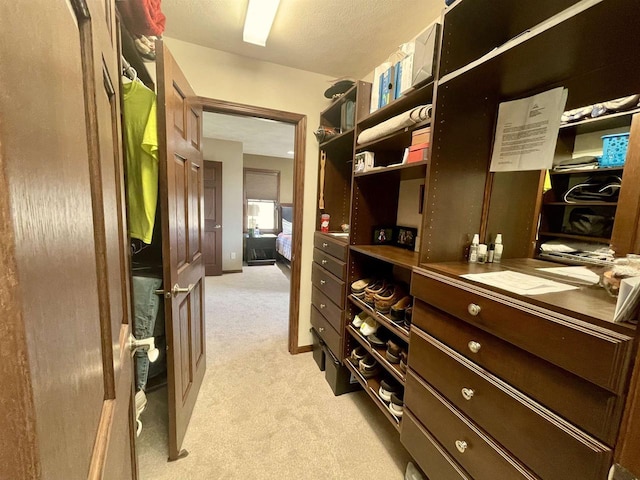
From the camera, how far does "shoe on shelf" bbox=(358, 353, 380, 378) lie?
1695mm

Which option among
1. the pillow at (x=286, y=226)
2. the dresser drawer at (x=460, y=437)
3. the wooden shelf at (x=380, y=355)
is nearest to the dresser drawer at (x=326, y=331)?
the wooden shelf at (x=380, y=355)

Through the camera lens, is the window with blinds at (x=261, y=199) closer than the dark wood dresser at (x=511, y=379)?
No

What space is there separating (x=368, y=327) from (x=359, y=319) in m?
0.12

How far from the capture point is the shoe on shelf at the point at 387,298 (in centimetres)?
152

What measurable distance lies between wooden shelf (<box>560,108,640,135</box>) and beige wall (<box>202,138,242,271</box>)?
464 centimetres

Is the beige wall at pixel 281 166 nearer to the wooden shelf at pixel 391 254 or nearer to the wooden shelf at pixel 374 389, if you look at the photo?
the wooden shelf at pixel 391 254

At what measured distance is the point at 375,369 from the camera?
1710 millimetres

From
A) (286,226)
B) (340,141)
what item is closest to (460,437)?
(340,141)

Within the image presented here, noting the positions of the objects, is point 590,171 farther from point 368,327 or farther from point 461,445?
point 368,327

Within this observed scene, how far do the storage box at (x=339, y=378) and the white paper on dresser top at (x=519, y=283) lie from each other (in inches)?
50.3

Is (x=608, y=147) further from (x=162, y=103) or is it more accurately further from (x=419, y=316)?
(x=162, y=103)

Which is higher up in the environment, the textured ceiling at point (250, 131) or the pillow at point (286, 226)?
the textured ceiling at point (250, 131)

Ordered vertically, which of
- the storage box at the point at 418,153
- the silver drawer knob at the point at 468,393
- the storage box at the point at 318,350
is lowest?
the storage box at the point at 318,350

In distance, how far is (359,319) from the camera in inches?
71.7
